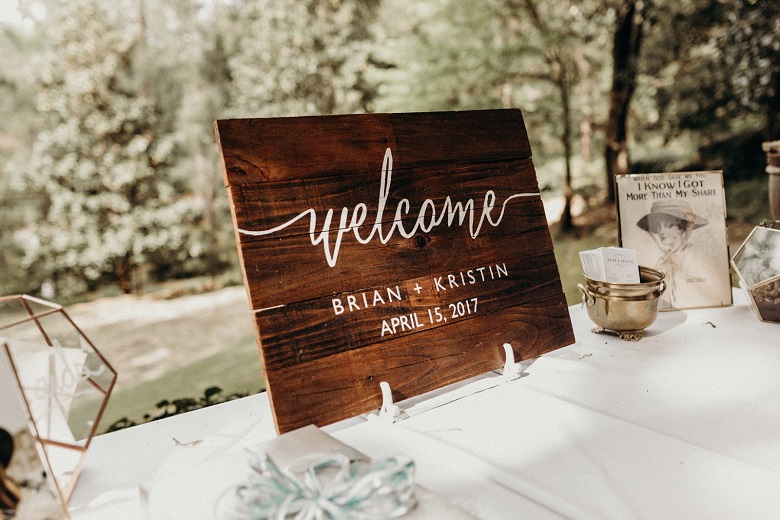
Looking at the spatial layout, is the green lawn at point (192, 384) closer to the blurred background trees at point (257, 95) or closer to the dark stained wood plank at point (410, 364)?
the blurred background trees at point (257, 95)

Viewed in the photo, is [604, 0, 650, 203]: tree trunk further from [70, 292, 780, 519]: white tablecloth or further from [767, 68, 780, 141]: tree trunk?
[70, 292, 780, 519]: white tablecloth

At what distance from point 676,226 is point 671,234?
2cm

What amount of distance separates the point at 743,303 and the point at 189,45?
5.61 meters

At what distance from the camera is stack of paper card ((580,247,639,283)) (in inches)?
47.4

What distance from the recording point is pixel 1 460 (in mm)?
550

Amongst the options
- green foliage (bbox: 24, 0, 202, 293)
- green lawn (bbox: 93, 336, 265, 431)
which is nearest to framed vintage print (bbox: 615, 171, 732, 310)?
green lawn (bbox: 93, 336, 265, 431)

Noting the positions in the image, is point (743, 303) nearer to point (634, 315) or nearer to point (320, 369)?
point (634, 315)

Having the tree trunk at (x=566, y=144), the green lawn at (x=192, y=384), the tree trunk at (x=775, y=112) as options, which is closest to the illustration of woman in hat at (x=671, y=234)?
the tree trunk at (x=775, y=112)

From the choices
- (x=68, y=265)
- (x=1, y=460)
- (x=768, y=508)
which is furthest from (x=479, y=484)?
(x=68, y=265)

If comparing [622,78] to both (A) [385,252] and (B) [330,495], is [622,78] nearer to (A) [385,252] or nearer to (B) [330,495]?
(A) [385,252]

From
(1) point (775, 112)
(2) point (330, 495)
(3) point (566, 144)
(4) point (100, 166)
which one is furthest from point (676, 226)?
(4) point (100, 166)

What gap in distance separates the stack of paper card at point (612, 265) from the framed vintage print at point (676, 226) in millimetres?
200

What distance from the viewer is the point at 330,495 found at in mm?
556

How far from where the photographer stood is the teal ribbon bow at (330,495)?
548 millimetres
